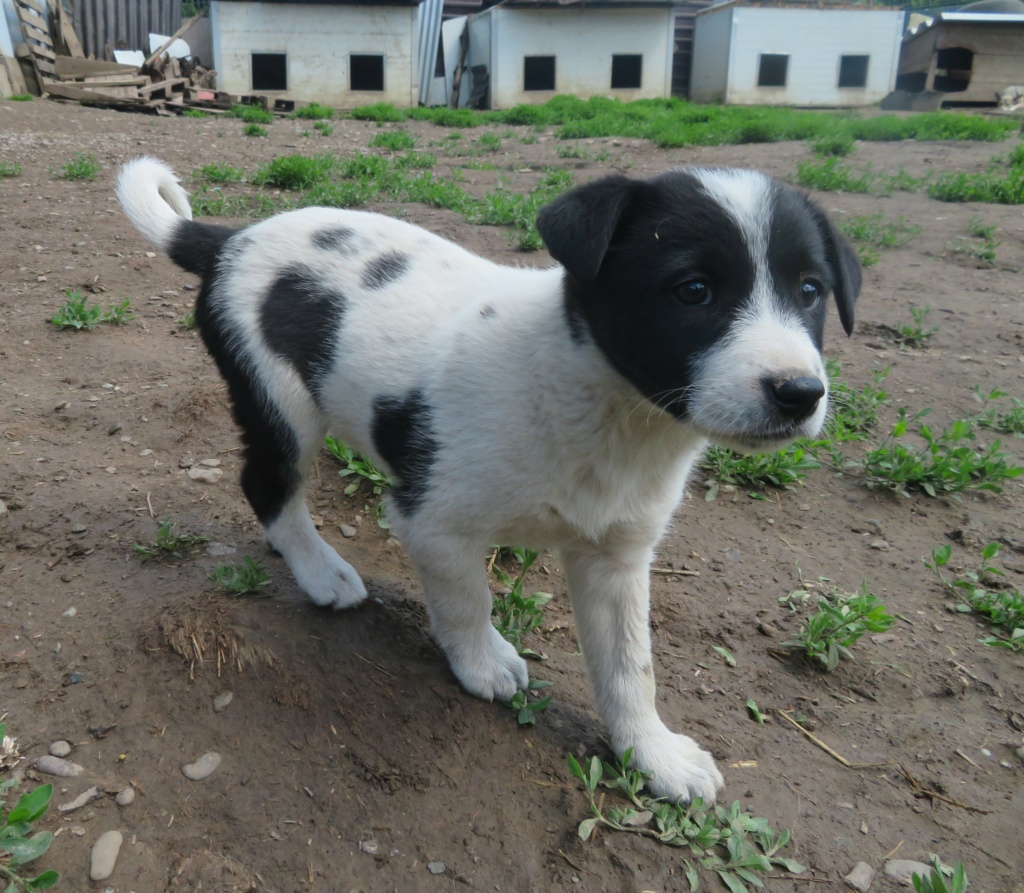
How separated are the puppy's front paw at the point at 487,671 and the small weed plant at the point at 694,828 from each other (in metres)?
0.32

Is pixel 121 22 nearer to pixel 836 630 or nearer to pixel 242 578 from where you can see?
pixel 242 578

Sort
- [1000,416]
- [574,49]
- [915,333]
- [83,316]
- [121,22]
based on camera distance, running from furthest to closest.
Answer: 1. [574,49]
2. [121,22]
3. [915,333]
4. [83,316]
5. [1000,416]

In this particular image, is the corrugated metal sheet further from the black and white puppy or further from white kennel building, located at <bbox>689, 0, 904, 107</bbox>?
the black and white puppy

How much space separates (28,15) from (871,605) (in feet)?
52.7

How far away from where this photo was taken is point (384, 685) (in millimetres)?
2473

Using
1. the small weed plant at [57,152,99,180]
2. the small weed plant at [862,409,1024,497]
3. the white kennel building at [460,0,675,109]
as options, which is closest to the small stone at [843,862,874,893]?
the small weed plant at [862,409,1024,497]

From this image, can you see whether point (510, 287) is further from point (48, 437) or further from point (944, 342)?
point (944, 342)

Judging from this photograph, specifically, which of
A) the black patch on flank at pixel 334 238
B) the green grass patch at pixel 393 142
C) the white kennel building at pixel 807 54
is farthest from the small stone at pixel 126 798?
the white kennel building at pixel 807 54

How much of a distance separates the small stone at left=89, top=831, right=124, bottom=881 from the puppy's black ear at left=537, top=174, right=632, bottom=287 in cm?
168

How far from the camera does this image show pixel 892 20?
18438 mm

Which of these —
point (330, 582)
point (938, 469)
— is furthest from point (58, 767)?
point (938, 469)

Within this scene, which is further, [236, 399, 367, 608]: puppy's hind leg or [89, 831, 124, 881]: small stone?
[236, 399, 367, 608]: puppy's hind leg

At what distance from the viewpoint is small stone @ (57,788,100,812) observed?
1.97 metres

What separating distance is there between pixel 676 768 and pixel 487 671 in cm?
59
